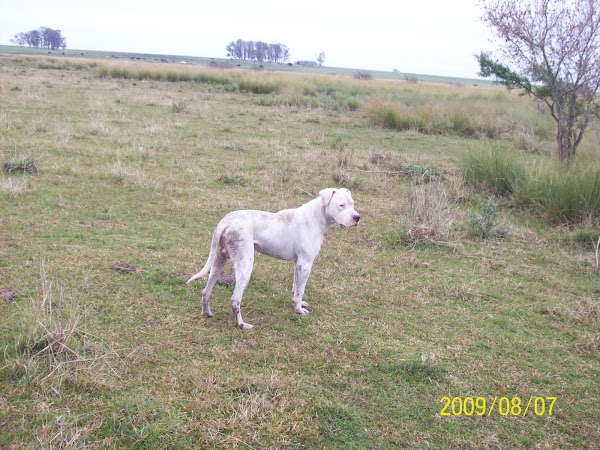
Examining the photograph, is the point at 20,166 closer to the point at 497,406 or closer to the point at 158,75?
the point at 497,406

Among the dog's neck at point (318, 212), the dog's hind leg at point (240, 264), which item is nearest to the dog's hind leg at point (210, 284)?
the dog's hind leg at point (240, 264)

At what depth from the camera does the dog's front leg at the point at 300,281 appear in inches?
185

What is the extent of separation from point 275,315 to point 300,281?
1.37 ft

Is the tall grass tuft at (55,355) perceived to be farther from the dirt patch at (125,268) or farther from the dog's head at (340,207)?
the dog's head at (340,207)

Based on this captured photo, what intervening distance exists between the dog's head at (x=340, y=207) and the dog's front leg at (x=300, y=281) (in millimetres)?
522

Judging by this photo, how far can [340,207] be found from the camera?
15.3 feet

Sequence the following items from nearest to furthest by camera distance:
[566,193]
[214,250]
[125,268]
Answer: [214,250]
[125,268]
[566,193]

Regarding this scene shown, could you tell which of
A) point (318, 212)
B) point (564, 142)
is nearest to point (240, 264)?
point (318, 212)

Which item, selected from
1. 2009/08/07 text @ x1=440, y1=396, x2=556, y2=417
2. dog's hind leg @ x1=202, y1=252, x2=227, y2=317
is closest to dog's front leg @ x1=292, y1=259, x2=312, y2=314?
dog's hind leg @ x1=202, y1=252, x2=227, y2=317

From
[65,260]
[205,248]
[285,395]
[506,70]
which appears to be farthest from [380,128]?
[285,395]

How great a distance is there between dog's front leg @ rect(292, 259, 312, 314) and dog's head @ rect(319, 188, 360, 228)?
1.71 feet

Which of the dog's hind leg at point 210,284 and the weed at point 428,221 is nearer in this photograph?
the dog's hind leg at point 210,284

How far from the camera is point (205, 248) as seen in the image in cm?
614

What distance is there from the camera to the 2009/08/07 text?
141 inches
